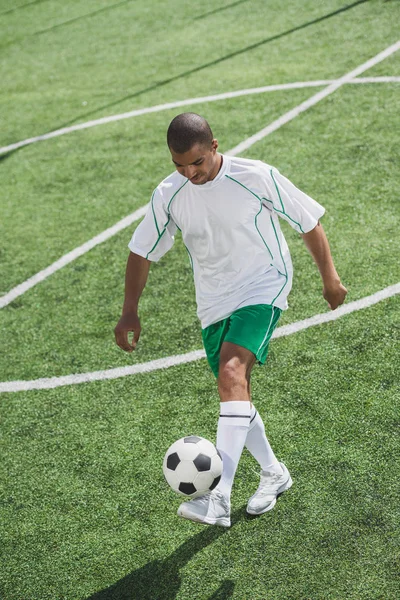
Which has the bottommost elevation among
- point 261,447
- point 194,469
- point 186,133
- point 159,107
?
point 159,107

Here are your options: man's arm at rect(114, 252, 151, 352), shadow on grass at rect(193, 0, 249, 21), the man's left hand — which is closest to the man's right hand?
man's arm at rect(114, 252, 151, 352)

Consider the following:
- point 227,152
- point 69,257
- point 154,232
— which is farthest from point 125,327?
point 227,152

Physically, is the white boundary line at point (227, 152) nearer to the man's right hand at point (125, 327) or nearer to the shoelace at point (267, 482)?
the man's right hand at point (125, 327)

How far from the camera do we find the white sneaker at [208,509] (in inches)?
148

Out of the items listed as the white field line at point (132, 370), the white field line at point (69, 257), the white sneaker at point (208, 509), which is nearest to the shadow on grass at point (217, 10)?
the white field line at point (69, 257)

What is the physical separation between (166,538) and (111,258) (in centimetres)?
341

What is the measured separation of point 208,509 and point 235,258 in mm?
1316

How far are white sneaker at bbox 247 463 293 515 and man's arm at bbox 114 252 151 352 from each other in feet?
3.46

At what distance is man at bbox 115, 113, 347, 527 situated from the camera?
4.03 metres

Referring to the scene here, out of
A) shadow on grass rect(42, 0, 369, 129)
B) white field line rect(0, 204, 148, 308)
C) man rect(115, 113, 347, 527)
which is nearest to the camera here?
man rect(115, 113, 347, 527)

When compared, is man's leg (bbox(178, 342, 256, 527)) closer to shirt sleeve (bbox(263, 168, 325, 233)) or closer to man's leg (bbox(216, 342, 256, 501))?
man's leg (bbox(216, 342, 256, 501))

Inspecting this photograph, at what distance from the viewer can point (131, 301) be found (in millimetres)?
4332

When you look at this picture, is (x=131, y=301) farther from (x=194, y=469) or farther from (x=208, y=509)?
(x=208, y=509)

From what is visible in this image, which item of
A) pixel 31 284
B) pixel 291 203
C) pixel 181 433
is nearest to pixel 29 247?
pixel 31 284
